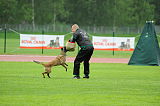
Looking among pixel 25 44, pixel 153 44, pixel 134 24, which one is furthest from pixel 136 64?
pixel 134 24

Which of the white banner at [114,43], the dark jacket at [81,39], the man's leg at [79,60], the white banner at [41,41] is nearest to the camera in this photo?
the dark jacket at [81,39]

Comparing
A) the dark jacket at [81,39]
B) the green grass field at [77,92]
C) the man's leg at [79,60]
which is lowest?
the green grass field at [77,92]

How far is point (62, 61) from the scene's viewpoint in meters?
18.2

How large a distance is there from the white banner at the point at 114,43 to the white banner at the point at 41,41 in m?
2.40

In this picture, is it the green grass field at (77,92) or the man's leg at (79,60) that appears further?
the man's leg at (79,60)

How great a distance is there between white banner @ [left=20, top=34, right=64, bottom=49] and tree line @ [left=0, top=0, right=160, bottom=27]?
40424 millimetres

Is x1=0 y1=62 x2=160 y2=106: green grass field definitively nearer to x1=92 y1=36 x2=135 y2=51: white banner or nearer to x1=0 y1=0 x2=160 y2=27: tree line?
x1=92 y1=36 x2=135 y2=51: white banner

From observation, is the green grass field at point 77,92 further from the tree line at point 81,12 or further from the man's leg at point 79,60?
the tree line at point 81,12

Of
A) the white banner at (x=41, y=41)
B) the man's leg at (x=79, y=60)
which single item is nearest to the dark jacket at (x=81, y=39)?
the man's leg at (x=79, y=60)

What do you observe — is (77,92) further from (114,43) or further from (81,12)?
(81,12)

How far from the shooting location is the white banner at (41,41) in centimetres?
3634

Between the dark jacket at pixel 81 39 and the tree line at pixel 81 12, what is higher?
the tree line at pixel 81 12

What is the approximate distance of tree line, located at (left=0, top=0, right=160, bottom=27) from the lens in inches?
3142

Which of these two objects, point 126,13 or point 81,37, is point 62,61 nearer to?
point 81,37
